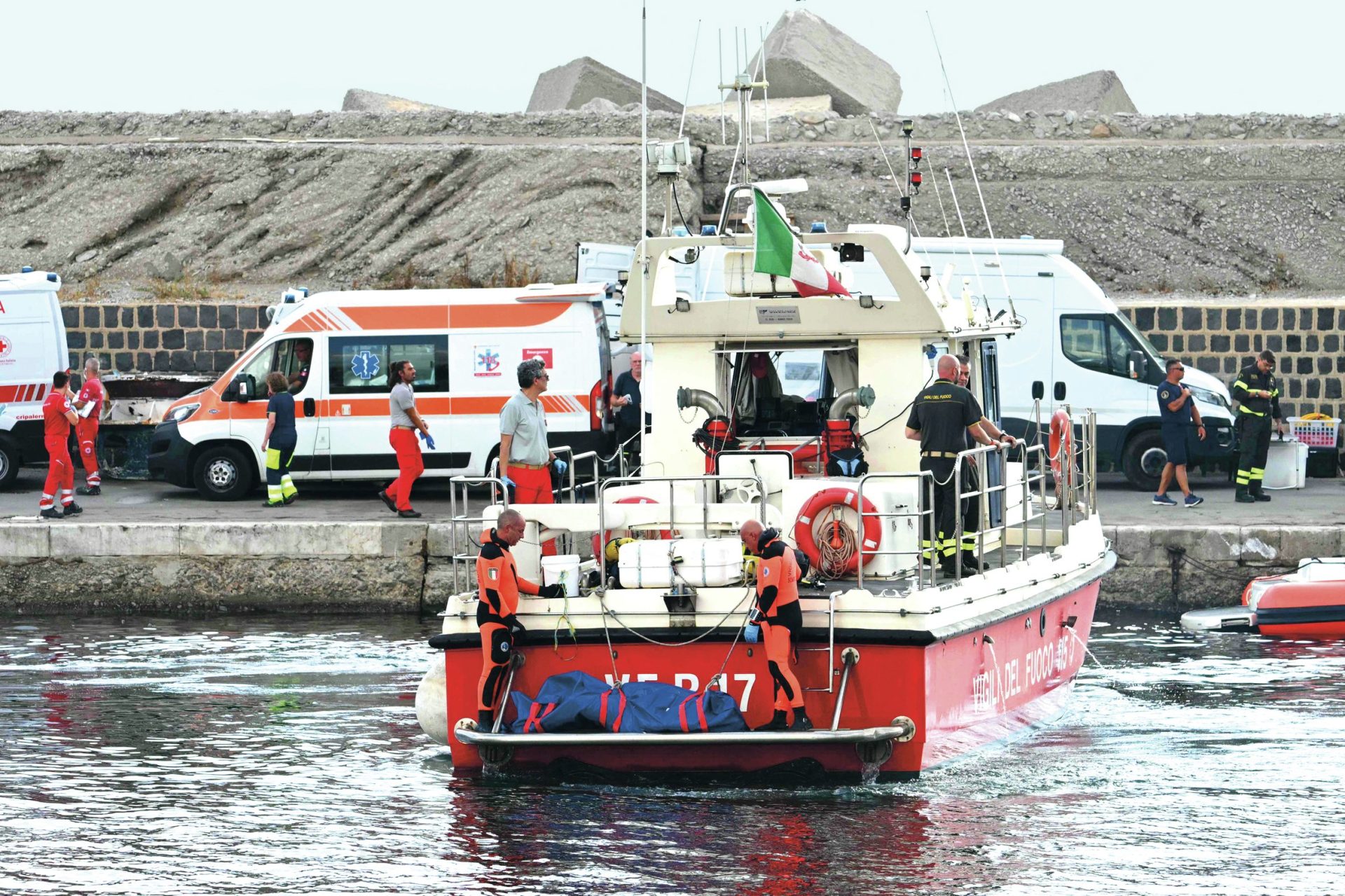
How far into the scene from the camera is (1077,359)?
1967cm

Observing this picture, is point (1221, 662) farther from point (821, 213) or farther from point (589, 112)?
point (589, 112)

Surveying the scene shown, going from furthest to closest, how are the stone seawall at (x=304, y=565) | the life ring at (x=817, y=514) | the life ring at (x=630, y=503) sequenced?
the stone seawall at (x=304, y=565), the life ring at (x=630, y=503), the life ring at (x=817, y=514)

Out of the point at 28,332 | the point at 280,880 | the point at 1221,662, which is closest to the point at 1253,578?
the point at 1221,662

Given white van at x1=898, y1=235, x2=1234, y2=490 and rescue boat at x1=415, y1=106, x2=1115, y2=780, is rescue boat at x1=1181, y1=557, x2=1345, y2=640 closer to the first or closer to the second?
rescue boat at x1=415, y1=106, x2=1115, y2=780

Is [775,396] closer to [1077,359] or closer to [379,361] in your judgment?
[379,361]

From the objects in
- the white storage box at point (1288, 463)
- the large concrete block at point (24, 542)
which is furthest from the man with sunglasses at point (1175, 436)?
the large concrete block at point (24, 542)

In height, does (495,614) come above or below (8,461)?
below

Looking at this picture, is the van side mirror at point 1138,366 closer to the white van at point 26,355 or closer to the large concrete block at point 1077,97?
the white van at point 26,355

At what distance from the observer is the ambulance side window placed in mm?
18531

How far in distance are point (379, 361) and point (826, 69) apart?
2120cm

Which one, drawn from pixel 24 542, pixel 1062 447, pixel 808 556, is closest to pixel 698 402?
pixel 808 556

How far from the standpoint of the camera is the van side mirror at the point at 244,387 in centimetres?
1862

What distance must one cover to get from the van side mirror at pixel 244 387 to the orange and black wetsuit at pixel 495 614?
9.97 meters

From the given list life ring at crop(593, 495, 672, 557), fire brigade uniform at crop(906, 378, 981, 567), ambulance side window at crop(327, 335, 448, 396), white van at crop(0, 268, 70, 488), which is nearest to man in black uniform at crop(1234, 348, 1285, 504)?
ambulance side window at crop(327, 335, 448, 396)
